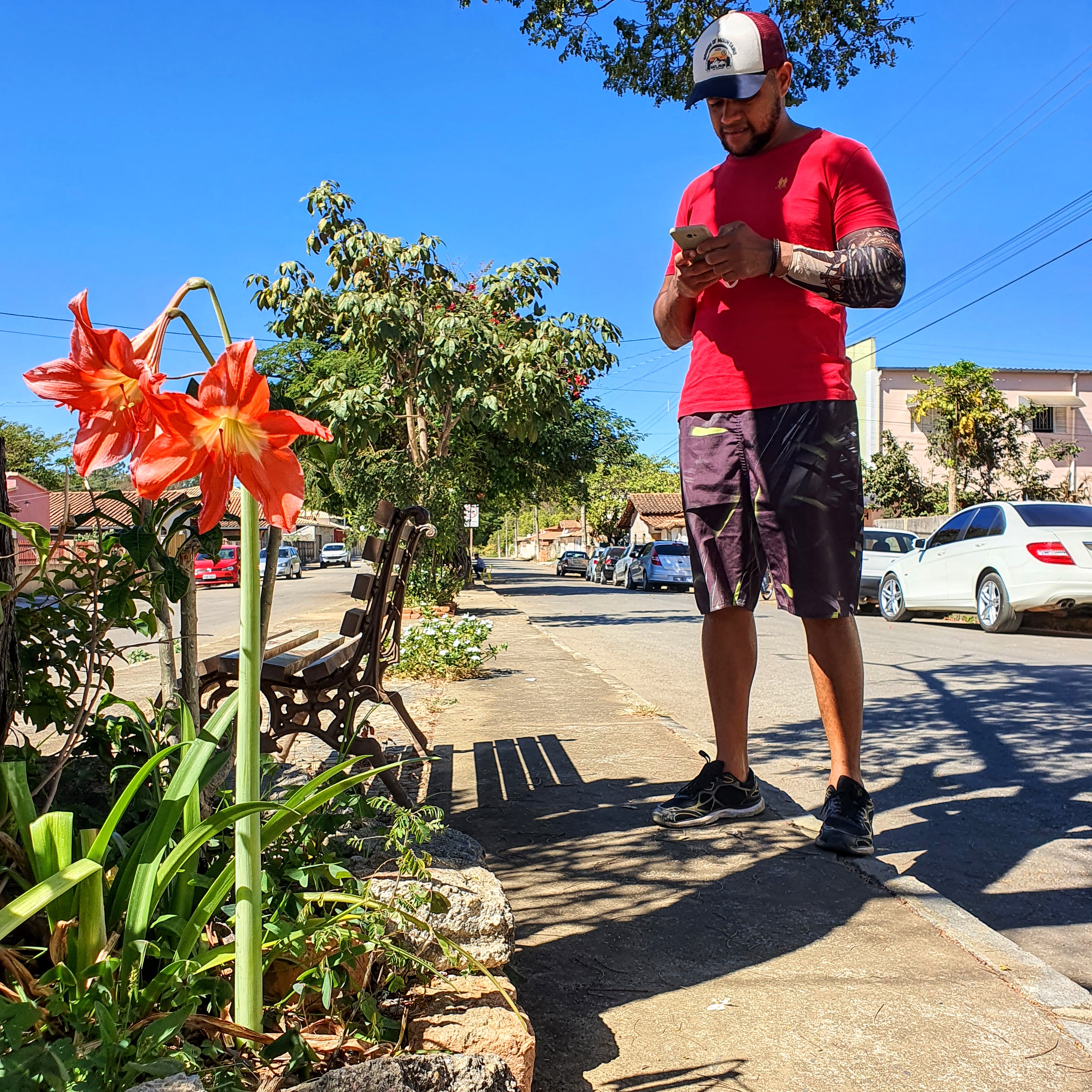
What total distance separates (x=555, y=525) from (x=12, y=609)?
14247 centimetres

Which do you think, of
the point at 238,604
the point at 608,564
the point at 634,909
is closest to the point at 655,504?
the point at 608,564

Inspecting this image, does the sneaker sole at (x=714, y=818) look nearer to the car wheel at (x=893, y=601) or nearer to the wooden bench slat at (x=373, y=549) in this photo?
the wooden bench slat at (x=373, y=549)

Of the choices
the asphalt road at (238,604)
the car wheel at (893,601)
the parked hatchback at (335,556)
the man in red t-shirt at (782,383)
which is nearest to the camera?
the man in red t-shirt at (782,383)

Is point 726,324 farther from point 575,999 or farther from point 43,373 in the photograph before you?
point 43,373

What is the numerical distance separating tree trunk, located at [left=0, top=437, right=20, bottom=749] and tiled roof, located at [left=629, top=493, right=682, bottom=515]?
66672 mm

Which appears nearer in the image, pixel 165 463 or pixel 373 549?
pixel 165 463

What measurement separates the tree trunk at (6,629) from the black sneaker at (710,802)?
205 centimetres

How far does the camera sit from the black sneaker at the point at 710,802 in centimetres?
322

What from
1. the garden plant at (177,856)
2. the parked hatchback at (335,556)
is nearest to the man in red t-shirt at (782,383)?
the garden plant at (177,856)

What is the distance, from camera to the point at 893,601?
1488cm

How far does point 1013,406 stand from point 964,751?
41.9 meters

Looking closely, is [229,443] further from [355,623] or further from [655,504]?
[655,504]

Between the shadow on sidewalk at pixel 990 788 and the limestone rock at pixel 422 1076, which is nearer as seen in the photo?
the limestone rock at pixel 422 1076

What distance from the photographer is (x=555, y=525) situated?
5674 inches
